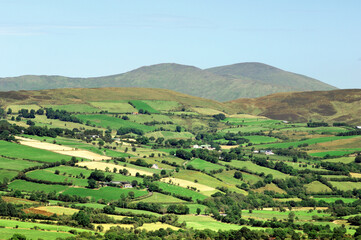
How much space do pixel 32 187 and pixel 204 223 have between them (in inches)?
2023

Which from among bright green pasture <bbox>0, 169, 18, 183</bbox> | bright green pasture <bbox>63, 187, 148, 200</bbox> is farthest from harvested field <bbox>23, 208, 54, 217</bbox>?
bright green pasture <bbox>0, 169, 18, 183</bbox>

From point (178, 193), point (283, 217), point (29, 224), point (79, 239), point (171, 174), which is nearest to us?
point (79, 239)

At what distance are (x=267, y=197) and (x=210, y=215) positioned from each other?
105ft

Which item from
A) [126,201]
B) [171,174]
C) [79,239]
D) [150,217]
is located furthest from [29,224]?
[171,174]

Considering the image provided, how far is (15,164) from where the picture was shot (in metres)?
184

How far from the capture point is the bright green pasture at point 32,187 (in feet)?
526

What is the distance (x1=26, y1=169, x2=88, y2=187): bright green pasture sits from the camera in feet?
552

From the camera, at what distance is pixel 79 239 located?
4144 inches

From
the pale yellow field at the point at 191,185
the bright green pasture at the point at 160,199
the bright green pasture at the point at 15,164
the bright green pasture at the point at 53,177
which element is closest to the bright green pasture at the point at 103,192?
the bright green pasture at the point at 160,199

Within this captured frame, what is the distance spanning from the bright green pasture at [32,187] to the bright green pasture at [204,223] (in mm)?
36409

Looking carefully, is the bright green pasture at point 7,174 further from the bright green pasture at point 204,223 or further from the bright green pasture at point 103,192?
the bright green pasture at point 204,223

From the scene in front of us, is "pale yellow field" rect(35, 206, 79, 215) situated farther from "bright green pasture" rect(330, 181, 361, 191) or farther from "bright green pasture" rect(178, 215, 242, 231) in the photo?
"bright green pasture" rect(330, 181, 361, 191)

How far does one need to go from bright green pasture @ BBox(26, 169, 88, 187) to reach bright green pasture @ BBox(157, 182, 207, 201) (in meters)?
21.9

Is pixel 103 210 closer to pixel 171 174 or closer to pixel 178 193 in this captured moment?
pixel 178 193
